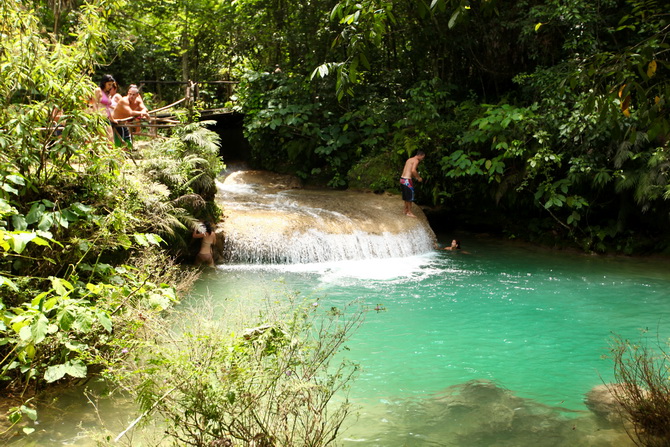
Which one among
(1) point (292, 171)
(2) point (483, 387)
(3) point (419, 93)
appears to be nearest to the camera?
(2) point (483, 387)

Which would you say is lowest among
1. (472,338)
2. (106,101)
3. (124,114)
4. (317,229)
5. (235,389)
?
(472,338)

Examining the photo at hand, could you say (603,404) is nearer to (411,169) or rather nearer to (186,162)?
(186,162)

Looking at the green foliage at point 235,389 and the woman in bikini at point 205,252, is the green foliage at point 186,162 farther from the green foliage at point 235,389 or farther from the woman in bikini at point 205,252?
the green foliage at point 235,389

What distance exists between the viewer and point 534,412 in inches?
191

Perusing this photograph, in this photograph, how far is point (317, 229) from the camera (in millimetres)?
11406

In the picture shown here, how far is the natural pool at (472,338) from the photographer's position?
174 inches

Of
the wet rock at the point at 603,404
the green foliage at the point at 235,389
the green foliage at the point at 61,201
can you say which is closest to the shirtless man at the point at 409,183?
the wet rock at the point at 603,404

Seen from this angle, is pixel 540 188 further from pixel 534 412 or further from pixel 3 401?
pixel 3 401

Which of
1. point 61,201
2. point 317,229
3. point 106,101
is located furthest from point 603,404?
point 106,101

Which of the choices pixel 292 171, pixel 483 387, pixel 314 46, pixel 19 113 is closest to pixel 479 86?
pixel 314 46

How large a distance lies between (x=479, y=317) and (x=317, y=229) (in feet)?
14.9

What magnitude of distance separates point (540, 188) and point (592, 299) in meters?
3.91

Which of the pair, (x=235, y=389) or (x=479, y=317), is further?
(x=479, y=317)

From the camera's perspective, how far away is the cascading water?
10.8 metres
